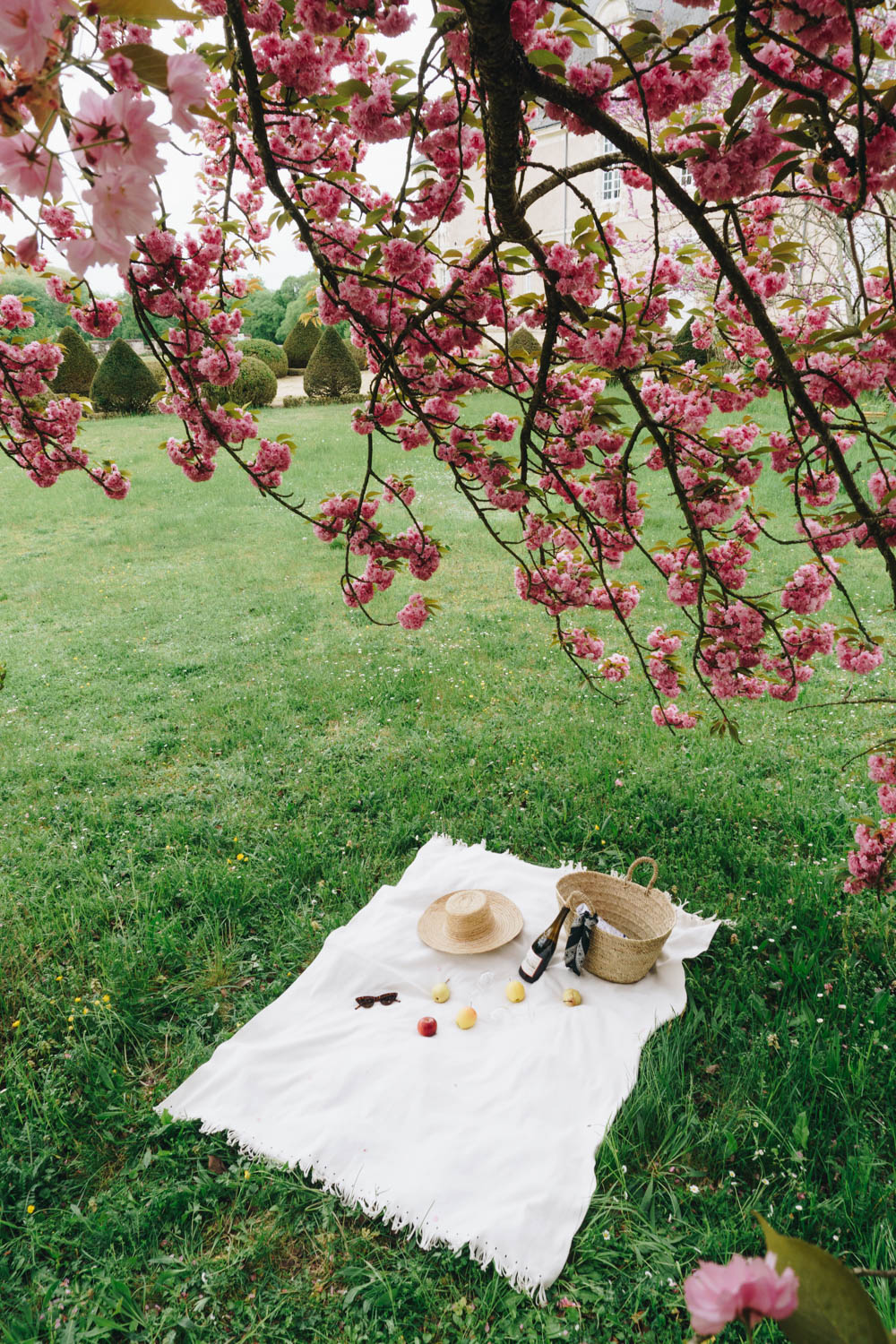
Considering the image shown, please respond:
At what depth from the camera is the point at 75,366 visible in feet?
41.8

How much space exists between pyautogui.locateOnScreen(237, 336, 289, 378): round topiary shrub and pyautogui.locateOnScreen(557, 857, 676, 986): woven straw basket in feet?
45.5

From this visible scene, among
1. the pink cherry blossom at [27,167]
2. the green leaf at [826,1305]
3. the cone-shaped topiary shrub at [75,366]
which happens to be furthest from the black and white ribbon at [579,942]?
the cone-shaped topiary shrub at [75,366]

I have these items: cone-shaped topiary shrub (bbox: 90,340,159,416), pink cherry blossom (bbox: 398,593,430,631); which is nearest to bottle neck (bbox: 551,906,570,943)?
pink cherry blossom (bbox: 398,593,430,631)

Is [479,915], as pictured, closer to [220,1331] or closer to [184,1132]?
[184,1132]

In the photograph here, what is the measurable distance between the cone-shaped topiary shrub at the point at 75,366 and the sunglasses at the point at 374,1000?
12858 mm

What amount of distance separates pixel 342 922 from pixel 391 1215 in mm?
1022

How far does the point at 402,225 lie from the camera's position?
1651 millimetres

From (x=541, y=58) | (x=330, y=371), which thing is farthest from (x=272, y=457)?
(x=330, y=371)

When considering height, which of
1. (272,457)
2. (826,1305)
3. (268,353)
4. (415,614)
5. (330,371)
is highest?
(268,353)

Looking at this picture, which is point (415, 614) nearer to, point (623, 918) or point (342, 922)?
point (342, 922)

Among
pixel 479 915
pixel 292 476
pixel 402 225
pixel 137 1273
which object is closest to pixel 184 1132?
pixel 137 1273

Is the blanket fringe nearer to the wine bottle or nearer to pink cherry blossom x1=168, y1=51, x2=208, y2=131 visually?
the wine bottle

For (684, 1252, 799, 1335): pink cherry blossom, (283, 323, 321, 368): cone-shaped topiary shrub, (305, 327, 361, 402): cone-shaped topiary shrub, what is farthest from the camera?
(283, 323, 321, 368): cone-shaped topiary shrub

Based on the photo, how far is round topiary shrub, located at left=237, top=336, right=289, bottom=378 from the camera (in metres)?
14.6
